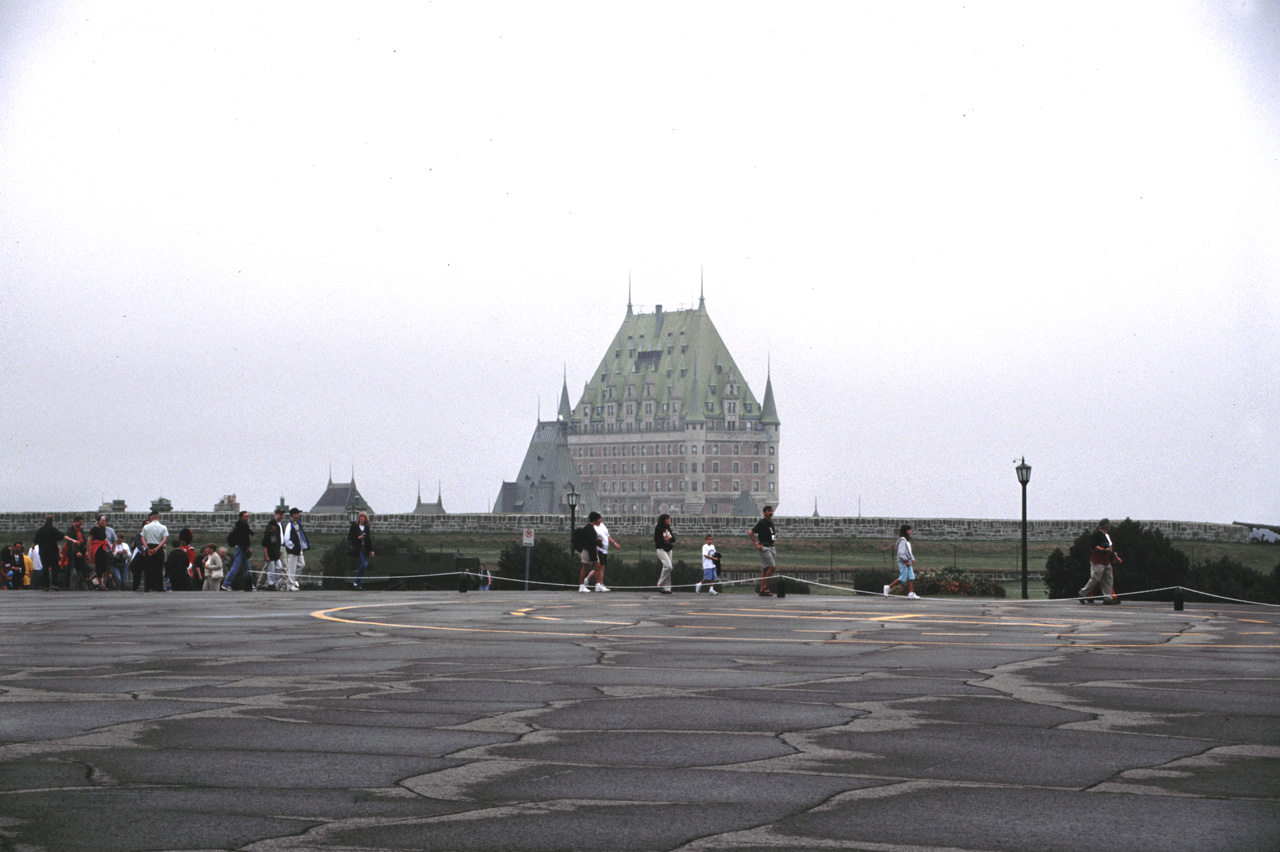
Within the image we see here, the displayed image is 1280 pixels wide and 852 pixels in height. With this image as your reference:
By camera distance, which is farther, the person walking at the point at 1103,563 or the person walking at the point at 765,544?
the person walking at the point at 765,544

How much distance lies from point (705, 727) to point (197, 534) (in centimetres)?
8375

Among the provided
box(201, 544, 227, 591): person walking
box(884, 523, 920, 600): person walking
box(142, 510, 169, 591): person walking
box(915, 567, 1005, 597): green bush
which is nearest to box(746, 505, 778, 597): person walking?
box(884, 523, 920, 600): person walking

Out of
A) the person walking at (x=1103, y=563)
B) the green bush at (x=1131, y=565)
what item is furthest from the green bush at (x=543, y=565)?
the person walking at (x=1103, y=563)

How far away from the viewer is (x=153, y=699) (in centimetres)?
883

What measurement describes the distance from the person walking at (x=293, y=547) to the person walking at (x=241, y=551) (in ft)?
2.36

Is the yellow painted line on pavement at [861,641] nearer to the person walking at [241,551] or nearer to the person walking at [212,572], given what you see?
the person walking at [241,551]

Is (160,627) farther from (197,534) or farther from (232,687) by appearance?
(197,534)

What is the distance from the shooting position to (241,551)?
29109 millimetres

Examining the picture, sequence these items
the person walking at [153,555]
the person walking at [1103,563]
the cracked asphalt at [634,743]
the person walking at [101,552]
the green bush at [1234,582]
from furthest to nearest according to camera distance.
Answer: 1. the green bush at [1234,582]
2. the person walking at [101,552]
3. the person walking at [153,555]
4. the person walking at [1103,563]
5. the cracked asphalt at [634,743]

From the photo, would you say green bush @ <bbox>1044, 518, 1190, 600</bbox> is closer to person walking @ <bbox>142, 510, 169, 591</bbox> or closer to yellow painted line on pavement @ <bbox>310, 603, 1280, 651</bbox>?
person walking @ <bbox>142, 510, 169, 591</bbox>

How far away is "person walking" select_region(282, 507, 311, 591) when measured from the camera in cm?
2817

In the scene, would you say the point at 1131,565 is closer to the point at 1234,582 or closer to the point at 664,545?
the point at 1234,582

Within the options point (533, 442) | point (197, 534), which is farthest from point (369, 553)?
point (533, 442)

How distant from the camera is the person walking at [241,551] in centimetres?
2830
